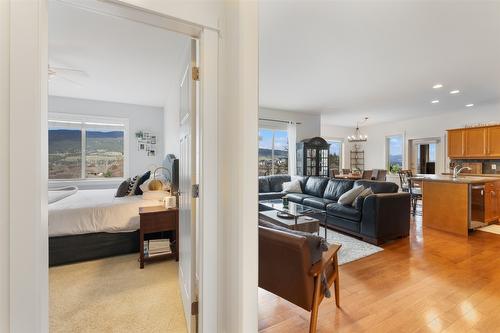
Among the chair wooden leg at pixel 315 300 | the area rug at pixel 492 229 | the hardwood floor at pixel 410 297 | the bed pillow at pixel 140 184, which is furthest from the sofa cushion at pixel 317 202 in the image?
the bed pillow at pixel 140 184

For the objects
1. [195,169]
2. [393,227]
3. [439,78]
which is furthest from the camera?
[439,78]

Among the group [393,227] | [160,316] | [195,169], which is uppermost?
[195,169]

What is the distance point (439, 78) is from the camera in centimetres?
404

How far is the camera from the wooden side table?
2707mm

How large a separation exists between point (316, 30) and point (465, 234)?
3985mm

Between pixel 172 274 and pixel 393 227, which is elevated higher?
pixel 393 227

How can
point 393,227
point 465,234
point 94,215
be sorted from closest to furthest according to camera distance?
1. point 94,215
2. point 393,227
3. point 465,234

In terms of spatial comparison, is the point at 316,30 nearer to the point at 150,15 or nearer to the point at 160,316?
the point at 150,15

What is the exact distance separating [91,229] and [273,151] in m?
5.16

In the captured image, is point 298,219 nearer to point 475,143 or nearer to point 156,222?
point 156,222

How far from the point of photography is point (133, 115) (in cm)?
595

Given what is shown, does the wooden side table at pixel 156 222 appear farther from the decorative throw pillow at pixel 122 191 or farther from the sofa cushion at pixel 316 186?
the sofa cushion at pixel 316 186

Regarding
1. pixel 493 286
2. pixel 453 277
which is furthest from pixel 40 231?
pixel 493 286

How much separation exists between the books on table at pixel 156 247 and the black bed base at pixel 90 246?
35 cm
